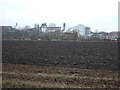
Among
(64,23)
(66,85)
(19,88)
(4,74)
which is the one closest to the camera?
(19,88)

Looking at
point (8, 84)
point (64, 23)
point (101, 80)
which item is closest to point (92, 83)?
point (101, 80)

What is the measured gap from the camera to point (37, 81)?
7.48 m

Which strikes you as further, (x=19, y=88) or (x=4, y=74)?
(x=4, y=74)

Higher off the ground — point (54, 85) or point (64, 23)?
point (64, 23)

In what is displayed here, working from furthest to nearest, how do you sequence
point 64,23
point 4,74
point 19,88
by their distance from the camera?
point 64,23 < point 4,74 < point 19,88

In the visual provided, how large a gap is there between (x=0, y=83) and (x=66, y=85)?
100 inches

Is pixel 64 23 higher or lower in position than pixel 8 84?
higher

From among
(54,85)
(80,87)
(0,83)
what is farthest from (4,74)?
(80,87)

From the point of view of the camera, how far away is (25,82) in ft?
23.8

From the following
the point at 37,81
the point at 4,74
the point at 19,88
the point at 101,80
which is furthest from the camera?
the point at 4,74

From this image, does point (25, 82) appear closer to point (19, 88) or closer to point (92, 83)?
point (19, 88)

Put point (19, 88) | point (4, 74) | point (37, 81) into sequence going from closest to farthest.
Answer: point (19, 88), point (37, 81), point (4, 74)

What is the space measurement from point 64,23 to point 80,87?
8661cm

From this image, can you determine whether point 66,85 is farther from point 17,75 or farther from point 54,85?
point 17,75
